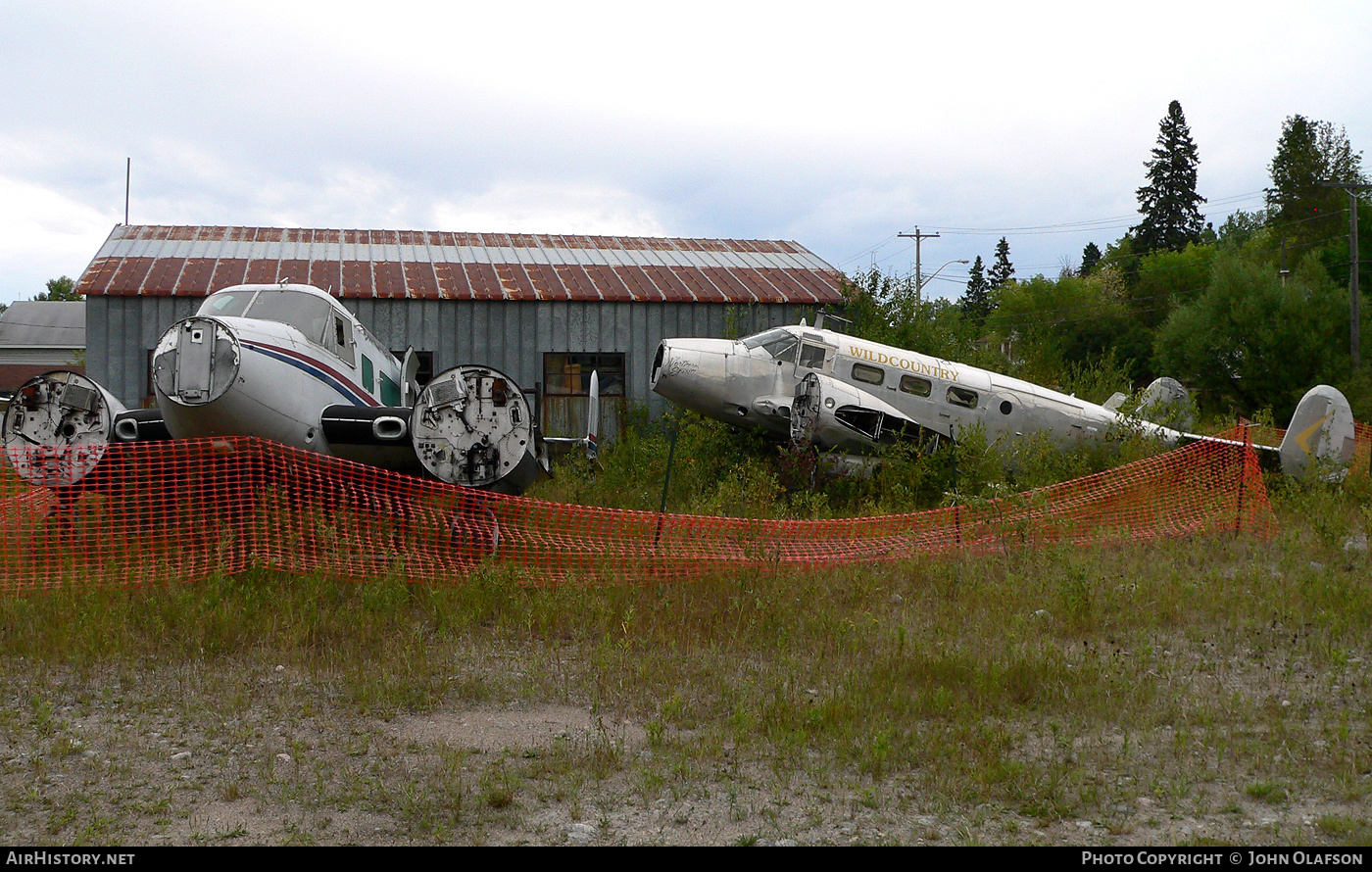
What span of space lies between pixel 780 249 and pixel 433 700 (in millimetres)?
19778

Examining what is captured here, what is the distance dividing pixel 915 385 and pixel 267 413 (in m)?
9.27

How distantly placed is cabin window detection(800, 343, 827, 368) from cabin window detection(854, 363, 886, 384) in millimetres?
538

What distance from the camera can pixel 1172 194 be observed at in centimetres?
6644

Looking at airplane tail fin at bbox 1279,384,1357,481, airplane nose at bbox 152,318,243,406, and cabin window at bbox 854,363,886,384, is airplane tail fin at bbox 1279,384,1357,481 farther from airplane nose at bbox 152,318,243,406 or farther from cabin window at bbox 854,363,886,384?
airplane nose at bbox 152,318,243,406

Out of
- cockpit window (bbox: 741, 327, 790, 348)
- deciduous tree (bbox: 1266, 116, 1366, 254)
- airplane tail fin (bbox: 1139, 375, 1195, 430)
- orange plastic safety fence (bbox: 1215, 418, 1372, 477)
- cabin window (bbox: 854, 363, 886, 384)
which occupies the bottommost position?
orange plastic safety fence (bbox: 1215, 418, 1372, 477)

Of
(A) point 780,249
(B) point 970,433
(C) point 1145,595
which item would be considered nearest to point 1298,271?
(A) point 780,249

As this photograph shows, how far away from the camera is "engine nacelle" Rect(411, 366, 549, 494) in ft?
30.0

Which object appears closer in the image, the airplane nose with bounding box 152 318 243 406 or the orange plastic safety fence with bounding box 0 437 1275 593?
the orange plastic safety fence with bounding box 0 437 1275 593

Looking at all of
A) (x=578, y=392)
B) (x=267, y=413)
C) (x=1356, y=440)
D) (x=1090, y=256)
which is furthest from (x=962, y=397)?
(x=1090, y=256)

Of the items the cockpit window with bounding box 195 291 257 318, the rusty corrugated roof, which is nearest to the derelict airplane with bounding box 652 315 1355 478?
the rusty corrugated roof

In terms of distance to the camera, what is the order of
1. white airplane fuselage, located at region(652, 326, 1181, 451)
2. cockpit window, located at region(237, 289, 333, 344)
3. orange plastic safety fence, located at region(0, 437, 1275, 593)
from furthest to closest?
white airplane fuselage, located at region(652, 326, 1181, 451) < cockpit window, located at region(237, 289, 333, 344) < orange plastic safety fence, located at region(0, 437, 1275, 593)

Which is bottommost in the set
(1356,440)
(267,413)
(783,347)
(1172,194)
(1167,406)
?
(1356,440)

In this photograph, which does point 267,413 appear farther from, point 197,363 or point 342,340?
point 342,340

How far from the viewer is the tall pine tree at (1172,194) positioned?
65062mm
